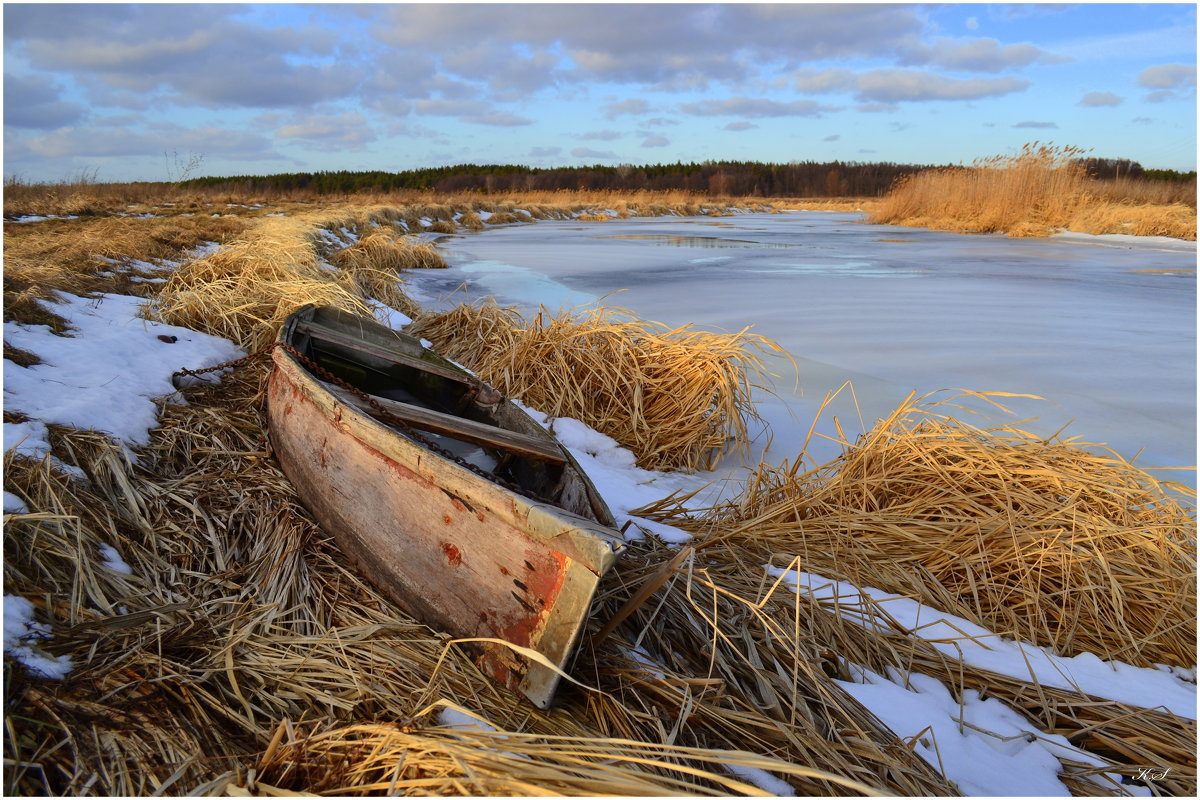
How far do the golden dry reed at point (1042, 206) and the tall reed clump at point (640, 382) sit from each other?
14.8m

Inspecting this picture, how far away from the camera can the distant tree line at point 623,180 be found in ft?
130

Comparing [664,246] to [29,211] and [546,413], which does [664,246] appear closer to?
[546,413]

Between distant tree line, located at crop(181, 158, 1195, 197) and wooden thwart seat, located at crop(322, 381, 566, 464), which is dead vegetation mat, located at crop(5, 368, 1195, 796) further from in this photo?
distant tree line, located at crop(181, 158, 1195, 197)

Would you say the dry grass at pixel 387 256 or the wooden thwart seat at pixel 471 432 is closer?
the wooden thwart seat at pixel 471 432

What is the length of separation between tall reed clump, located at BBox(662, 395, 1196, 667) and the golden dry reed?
15500mm

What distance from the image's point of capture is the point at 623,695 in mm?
1857

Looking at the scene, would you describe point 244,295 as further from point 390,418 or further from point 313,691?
point 313,691

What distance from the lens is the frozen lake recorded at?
4.33m

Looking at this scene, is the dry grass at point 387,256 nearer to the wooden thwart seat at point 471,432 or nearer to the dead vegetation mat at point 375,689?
Answer: the wooden thwart seat at point 471,432

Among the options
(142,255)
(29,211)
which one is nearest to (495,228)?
(29,211)

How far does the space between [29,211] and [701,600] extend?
53.0 feet

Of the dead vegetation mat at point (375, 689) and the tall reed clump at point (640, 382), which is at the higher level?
the tall reed clump at point (640, 382)

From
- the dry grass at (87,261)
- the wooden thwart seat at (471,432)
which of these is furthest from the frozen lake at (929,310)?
the dry grass at (87,261)

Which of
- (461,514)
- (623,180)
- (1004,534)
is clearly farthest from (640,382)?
(623,180)
